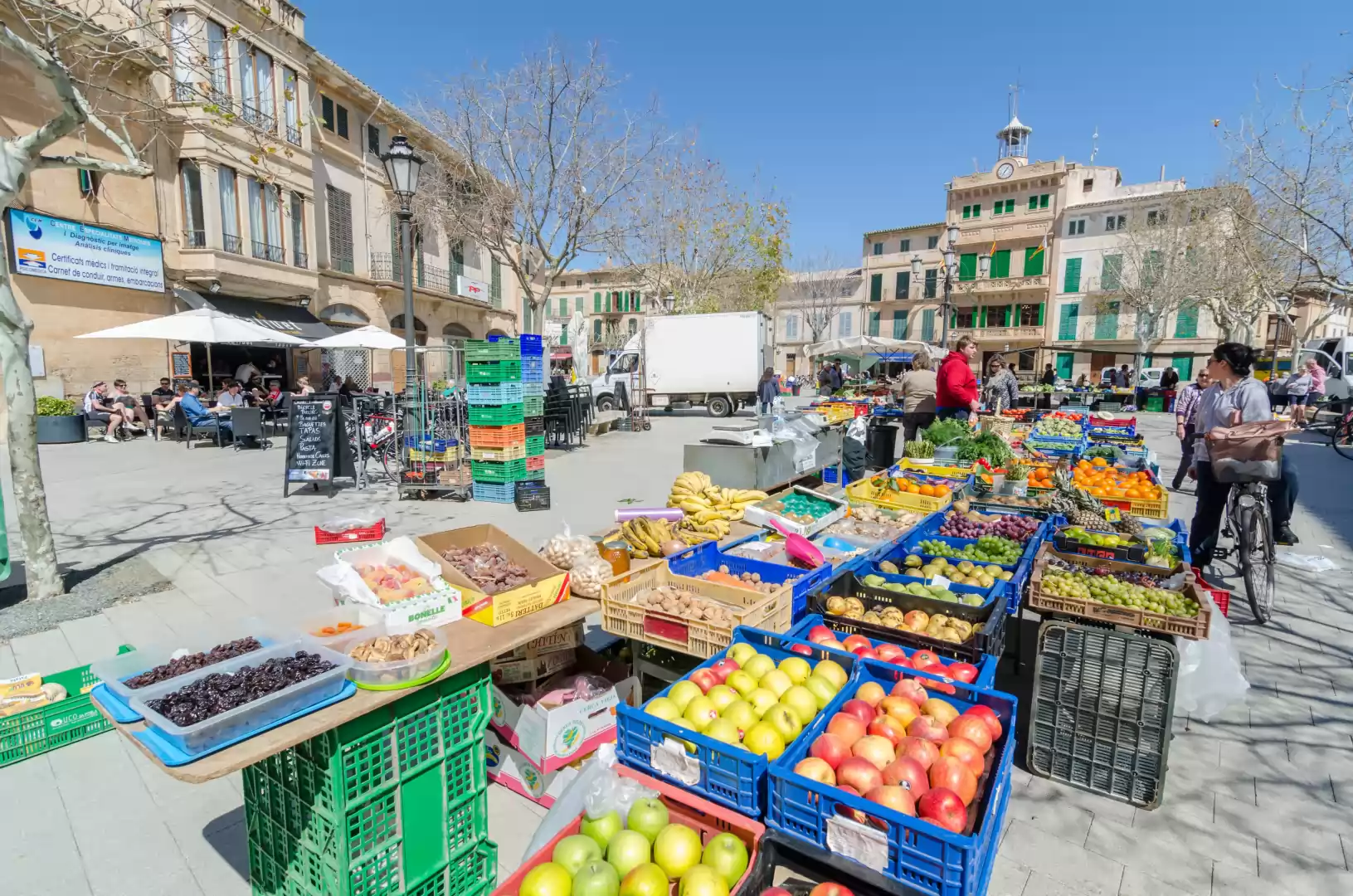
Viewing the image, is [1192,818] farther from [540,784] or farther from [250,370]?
[250,370]

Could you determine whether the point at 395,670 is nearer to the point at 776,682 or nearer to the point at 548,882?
the point at 548,882

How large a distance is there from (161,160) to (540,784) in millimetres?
20614

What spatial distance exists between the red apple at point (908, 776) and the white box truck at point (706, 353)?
19562mm

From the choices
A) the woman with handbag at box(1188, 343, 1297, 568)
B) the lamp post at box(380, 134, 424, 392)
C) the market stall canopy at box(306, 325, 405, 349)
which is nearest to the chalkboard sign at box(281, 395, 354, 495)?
the lamp post at box(380, 134, 424, 392)

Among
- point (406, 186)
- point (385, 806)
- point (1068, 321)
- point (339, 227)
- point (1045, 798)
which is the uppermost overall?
point (339, 227)

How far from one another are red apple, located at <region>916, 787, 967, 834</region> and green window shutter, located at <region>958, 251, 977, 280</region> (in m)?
50.4

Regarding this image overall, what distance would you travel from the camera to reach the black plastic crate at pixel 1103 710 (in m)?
3.11

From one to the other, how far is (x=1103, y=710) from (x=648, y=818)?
253 cm

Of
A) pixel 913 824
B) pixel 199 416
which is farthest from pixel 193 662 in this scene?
pixel 199 416

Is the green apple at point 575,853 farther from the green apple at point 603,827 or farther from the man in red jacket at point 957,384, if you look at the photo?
the man in red jacket at point 957,384

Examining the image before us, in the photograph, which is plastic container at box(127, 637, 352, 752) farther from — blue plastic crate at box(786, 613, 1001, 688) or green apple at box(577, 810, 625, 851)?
blue plastic crate at box(786, 613, 1001, 688)

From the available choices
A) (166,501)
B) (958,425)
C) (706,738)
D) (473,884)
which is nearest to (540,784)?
(473,884)

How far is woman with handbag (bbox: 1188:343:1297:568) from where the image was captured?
17.4 feet

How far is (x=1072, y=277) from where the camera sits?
138 feet
